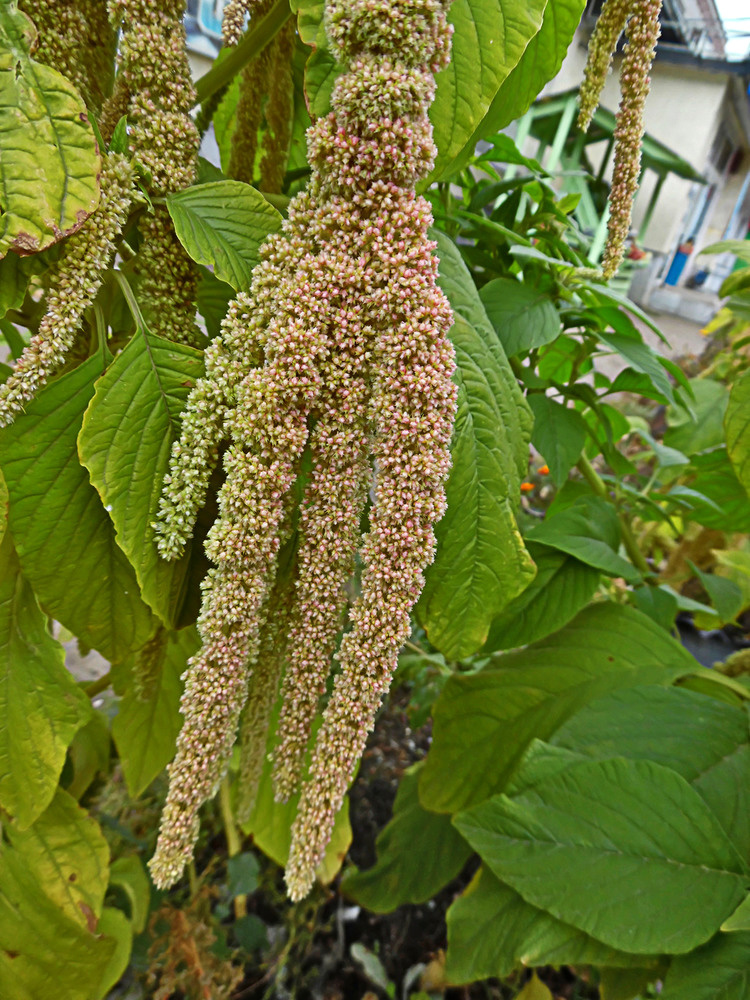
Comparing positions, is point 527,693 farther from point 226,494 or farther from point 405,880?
point 226,494

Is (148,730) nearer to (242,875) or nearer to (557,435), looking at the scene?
(242,875)

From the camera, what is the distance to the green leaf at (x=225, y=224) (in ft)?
1.27

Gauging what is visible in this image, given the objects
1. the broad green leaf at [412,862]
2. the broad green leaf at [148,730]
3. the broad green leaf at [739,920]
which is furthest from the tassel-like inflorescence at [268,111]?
the broad green leaf at [412,862]

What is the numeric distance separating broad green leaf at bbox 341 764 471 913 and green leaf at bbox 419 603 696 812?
19 cm

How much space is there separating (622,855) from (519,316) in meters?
0.49

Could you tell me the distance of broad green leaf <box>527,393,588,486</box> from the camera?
0.69 m

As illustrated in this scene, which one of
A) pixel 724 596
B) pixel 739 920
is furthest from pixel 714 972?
pixel 724 596

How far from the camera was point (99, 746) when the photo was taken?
81 centimetres

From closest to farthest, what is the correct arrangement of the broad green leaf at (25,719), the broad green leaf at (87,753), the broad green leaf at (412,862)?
the broad green leaf at (25,719), the broad green leaf at (87,753), the broad green leaf at (412,862)

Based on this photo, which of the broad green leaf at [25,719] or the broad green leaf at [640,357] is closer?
the broad green leaf at [25,719]

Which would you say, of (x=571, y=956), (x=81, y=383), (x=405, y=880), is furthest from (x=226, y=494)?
(x=405, y=880)

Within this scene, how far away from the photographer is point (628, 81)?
1.36ft

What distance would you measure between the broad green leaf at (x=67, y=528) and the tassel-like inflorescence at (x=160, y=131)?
65mm

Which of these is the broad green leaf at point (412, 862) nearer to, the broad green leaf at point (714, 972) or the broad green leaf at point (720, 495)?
the broad green leaf at point (714, 972)
